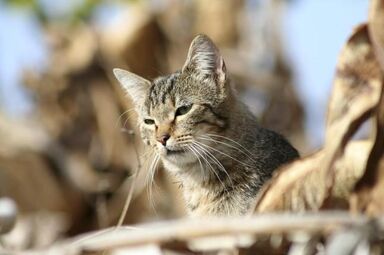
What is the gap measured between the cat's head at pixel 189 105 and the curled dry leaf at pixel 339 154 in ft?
7.41

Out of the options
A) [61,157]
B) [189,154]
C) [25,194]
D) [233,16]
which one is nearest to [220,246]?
[189,154]

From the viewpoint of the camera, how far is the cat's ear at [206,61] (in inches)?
186

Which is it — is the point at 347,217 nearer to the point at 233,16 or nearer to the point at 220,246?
the point at 220,246

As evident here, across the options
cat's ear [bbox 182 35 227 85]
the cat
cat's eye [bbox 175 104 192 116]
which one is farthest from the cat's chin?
cat's ear [bbox 182 35 227 85]

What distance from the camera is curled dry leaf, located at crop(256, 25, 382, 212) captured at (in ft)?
7.47

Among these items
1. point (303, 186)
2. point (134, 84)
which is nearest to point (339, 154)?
point (303, 186)

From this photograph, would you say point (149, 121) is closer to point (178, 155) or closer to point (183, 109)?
point (183, 109)

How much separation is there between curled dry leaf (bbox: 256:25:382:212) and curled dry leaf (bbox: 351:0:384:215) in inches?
1.0

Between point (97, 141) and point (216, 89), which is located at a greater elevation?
point (216, 89)

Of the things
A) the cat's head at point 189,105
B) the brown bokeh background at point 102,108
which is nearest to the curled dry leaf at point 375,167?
the cat's head at point 189,105

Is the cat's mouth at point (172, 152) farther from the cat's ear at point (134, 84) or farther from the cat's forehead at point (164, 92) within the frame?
the cat's ear at point (134, 84)

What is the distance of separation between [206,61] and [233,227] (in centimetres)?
298

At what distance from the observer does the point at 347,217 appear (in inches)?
72.8

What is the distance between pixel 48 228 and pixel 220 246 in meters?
3.14
